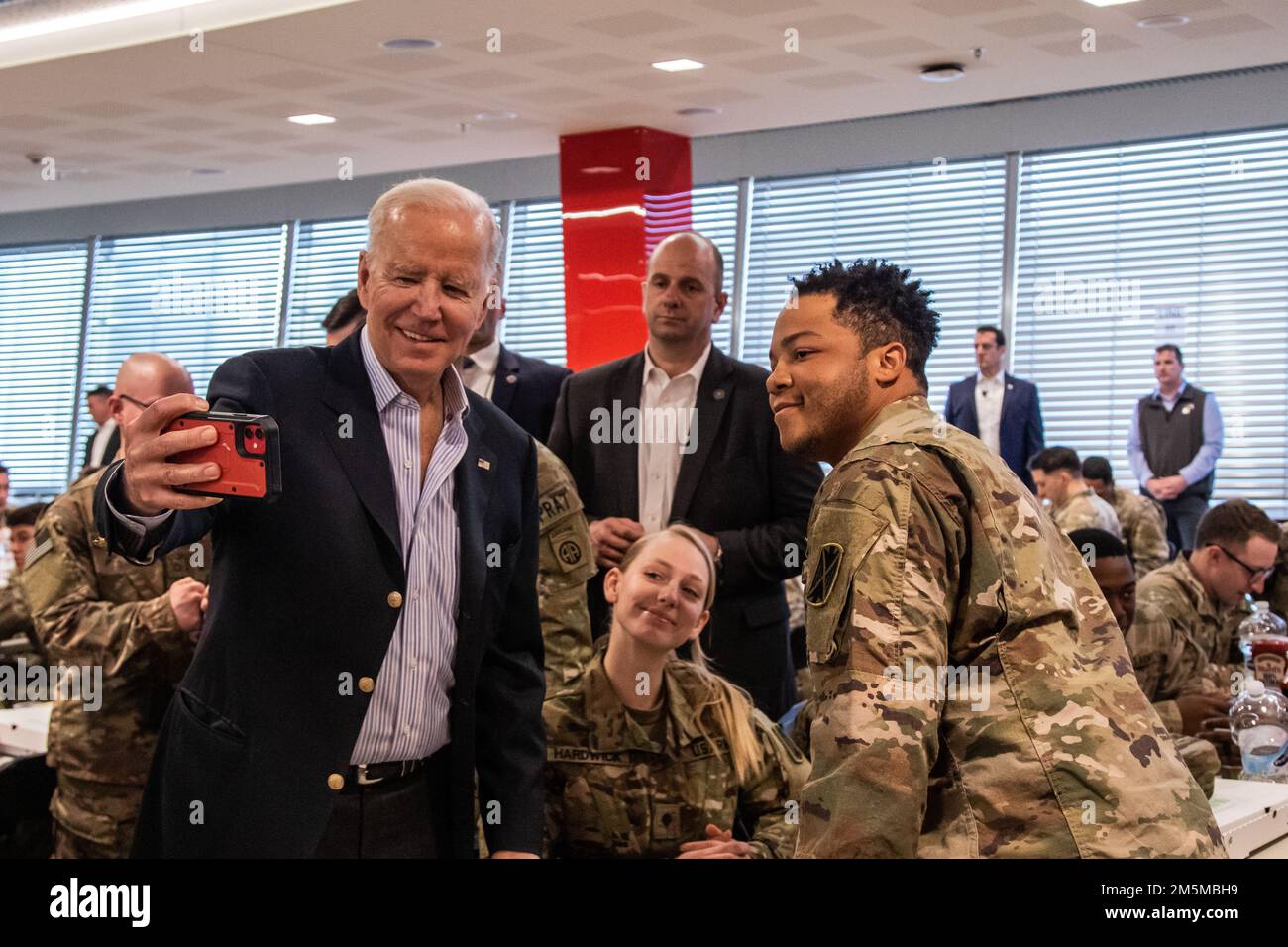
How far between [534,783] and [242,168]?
923cm

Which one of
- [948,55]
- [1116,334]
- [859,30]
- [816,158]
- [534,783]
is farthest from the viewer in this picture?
[816,158]

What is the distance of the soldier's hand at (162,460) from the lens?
157 cm

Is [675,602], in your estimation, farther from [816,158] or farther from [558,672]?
[816,158]

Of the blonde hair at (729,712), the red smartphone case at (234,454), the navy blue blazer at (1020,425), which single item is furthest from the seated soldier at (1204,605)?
the navy blue blazer at (1020,425)

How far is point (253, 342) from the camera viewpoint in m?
13.2

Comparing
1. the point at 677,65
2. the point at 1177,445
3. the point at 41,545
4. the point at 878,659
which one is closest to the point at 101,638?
the point at 41,545

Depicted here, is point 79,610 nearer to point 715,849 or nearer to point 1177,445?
point 715,849

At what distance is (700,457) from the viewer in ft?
11.0

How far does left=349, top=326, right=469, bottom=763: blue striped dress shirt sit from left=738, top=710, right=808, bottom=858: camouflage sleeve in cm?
104

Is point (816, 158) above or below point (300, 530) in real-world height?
above

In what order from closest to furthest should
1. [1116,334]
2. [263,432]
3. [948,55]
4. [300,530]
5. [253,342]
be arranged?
[263,432], [300,530], [948,55], [1116,334], [253,342]

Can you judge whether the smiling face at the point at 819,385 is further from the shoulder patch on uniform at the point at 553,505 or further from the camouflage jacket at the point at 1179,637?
the camouflage jacket at the point at 1179,637

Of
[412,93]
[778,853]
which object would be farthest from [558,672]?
[412,93]
